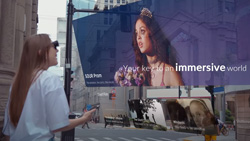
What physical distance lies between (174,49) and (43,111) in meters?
7.44

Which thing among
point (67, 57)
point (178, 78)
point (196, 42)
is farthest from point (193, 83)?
point (67, 57)

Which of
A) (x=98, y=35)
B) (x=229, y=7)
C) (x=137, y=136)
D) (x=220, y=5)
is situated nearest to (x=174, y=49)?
(x=220, y=5)

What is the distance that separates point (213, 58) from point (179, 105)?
6.70ft

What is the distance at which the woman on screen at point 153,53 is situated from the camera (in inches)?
361

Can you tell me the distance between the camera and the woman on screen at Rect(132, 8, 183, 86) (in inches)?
361

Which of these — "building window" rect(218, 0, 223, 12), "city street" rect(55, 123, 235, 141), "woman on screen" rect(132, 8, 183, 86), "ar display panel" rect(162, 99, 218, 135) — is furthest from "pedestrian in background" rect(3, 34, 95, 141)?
"city street" rect(55, 123, 235, 141)

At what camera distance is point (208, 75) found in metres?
9.02

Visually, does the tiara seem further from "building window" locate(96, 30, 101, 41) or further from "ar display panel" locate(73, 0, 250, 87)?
"building window" locate(96, 30, 101, 41)

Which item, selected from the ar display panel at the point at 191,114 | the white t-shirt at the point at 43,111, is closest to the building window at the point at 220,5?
the ar display panel at the point at 191,114

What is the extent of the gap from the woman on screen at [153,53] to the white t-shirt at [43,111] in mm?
6926

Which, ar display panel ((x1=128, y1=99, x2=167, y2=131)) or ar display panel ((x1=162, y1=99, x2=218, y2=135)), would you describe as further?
ar display panel ((x1=128, y1=99, x2=167, y2=131))

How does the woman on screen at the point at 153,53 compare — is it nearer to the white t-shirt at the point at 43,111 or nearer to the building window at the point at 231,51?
the building window at the point at 231,51

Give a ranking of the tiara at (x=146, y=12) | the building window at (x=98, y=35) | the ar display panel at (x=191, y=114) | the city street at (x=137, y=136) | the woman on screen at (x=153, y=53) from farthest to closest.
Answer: the city street at (x=137, y=136) → the building window at (x=98, y=35) → the tiara at (x=146, y=12) → the ar display panel at (x=191, y=114) → the woman on screen at (x=153, y=53)

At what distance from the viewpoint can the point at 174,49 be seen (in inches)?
370
